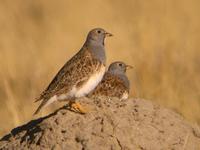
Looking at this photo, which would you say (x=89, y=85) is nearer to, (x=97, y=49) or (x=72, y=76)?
(x=72, y=76)

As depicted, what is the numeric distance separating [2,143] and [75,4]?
17217mm

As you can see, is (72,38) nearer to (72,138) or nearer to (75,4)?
(75,4)

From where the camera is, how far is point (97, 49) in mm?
12766

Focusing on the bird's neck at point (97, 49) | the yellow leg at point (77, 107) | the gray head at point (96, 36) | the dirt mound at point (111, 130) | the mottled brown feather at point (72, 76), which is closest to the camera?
the dirt mound at point (111, 130)

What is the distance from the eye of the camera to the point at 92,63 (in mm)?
12422

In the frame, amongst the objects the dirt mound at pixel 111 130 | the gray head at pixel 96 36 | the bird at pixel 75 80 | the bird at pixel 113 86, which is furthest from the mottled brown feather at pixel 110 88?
the dirt mound at pixel 111 130

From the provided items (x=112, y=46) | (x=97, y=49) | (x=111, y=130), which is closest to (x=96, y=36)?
(x=97, y=49)

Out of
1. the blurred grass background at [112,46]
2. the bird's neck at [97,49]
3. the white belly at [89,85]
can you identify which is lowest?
the blurred grass background at [112,46]

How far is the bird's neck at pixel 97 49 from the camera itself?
1261 centimetres

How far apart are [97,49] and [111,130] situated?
200 centimetres

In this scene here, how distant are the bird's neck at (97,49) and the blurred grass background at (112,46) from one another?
1.96 m

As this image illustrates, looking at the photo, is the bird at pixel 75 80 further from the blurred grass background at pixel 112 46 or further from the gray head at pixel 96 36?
the blurred grass background at pixel 112 46

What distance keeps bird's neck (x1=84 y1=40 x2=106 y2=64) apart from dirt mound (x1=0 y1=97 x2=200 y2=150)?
44.1 inches

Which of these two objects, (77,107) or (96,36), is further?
(96,36)
